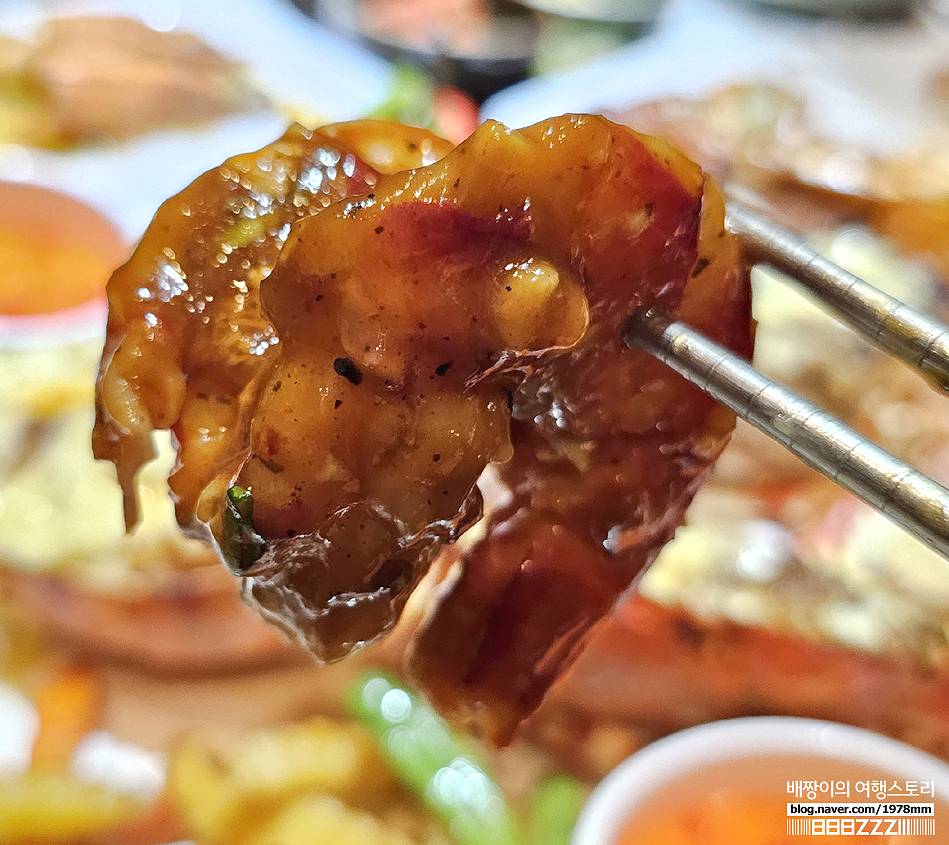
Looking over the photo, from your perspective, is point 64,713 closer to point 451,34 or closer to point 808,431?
point 808,431

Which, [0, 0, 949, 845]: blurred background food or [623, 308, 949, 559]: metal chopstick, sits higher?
[623, 308, 949, 559]: metal chopstick

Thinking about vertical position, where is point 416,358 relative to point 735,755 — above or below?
above

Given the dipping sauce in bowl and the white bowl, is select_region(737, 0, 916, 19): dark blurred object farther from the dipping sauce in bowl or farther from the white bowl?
the white bowl

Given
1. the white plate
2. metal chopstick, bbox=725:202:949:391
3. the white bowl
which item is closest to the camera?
metal chopstick, bbox=725:202:949:391

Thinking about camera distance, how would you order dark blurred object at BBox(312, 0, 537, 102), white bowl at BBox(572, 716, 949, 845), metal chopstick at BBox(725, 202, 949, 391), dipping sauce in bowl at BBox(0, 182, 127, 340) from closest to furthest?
metal chopstick at BBox(725, 202, 949, 391) < white bowl at BBox(572, 716, 949, 845) < dipping sauce in bowl at BBox(0, 182, 127, 340) < dark blurred object at BBox(312, 0, 537, 102)

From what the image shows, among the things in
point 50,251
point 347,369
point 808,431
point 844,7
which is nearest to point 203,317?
point 347,369

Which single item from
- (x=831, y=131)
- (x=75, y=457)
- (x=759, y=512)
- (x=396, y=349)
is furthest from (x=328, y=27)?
(x=396, y=349)

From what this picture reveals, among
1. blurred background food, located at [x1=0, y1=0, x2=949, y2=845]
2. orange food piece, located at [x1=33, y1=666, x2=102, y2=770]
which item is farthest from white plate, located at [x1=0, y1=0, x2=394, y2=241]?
orange food piece, located at [x1=33, y1=666, x2=102, y2=770]
